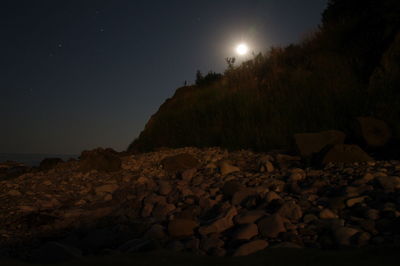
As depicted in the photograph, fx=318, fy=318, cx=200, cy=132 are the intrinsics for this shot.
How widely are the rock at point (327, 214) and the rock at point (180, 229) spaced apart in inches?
37.0

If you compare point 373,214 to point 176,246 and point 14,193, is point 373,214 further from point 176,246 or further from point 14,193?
point 14,193

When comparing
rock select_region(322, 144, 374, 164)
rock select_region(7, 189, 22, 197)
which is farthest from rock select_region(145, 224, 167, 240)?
rock select_region(7, 189, 22, 197)

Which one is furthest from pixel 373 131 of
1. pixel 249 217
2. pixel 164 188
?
pixel 164 188

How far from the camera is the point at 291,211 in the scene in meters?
2.36

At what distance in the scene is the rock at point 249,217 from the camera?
235 cm

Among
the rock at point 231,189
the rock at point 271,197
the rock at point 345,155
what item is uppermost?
the rock at point 345,155

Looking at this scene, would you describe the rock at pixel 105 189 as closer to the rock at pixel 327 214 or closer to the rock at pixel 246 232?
the rock at pixel 246 232

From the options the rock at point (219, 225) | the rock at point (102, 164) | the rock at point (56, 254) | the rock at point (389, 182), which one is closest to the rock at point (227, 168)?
the rock at point (219, 225)

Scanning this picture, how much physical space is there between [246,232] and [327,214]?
620 millimetres

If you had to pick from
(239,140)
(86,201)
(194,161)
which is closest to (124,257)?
(86,201)

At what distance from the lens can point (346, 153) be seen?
3.62 meters

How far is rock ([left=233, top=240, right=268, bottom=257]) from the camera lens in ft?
6.04

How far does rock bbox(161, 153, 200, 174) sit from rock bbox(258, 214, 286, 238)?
8.83 feet

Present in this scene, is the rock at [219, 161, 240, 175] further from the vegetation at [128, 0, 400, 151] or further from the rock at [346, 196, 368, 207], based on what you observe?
the rock at [346, 196, 368, 207]
